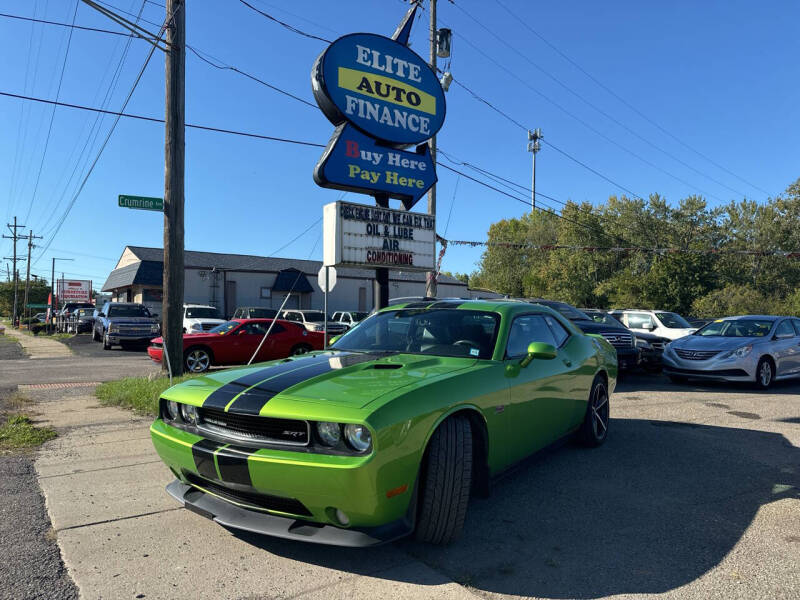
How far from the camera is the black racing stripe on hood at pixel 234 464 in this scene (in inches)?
111

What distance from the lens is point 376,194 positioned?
31.2ft

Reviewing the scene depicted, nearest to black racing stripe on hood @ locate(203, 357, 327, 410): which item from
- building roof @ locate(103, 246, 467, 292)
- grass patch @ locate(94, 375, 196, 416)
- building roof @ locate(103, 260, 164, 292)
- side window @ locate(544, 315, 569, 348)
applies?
side window @ locate(544, 315, 569, 348)

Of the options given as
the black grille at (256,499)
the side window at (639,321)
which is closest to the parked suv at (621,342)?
the side window at (639,321)

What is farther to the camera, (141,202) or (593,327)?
(593,327)

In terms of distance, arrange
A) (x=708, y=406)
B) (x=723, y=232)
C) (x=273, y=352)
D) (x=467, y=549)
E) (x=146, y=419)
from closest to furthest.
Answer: (x=467, y=549) → (x=146, y=419) → (x=708, y=406) → (x=273, y=352) → (x=723, y=232)

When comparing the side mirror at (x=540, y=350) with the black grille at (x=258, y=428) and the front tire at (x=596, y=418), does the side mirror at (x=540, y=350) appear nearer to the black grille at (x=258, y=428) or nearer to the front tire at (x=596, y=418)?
the front tire at (x=596, y=418)

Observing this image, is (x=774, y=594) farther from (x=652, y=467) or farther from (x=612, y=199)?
(x=612, y=199)

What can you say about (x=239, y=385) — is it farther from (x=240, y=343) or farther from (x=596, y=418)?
(x=240, y=343)

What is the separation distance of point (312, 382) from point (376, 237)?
618 cm

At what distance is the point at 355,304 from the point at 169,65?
3097 centimetres

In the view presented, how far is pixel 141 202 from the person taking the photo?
9148 mm

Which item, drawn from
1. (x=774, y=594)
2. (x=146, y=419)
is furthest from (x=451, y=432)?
(x=146, y=419)

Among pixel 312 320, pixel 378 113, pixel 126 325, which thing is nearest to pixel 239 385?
pixel 378 113

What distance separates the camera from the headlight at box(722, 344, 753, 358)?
385 inches
